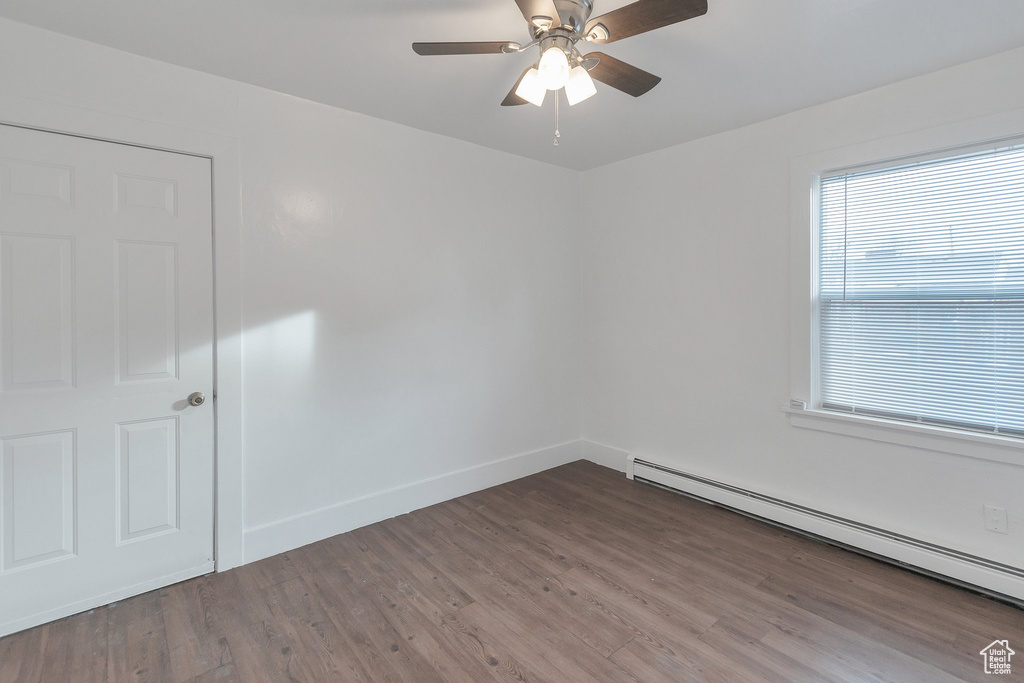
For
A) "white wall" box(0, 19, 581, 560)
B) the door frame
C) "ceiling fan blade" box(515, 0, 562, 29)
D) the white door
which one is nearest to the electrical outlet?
"white wall" box(0, 19, 581, 560)

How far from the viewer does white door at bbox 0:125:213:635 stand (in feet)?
6.86

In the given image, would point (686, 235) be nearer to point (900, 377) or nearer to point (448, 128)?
point (900, 377)

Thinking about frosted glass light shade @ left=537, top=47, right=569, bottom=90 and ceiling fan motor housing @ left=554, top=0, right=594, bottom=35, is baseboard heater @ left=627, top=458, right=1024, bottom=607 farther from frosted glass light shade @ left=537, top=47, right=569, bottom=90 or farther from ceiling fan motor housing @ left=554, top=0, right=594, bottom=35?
ceiling fan motor housing @ left=554, top=0, right=594, bottom=35

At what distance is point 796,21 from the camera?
199 cm

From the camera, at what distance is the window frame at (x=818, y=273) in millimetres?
2332

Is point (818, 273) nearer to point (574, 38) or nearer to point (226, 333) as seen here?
point (574, 38)

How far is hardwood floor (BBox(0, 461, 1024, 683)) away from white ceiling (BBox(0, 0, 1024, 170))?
2.58 m

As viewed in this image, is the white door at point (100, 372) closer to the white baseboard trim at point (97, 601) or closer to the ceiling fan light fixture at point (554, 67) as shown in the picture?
the white baseboard trim at point (97, 601)

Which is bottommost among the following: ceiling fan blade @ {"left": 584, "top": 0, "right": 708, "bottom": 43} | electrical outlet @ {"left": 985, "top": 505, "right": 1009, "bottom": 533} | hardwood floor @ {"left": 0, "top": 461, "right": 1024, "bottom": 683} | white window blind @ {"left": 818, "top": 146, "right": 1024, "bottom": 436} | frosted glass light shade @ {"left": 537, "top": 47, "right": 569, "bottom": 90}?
hardwood floor @ {"left": 0, "top": 461, "right": 1024, "bottom": 683}

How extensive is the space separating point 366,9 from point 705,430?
10.5 feet

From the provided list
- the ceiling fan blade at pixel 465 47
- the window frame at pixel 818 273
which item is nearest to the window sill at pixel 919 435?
the window frame at pixel 818 273

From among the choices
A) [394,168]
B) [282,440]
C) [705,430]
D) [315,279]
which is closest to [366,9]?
[394,168]

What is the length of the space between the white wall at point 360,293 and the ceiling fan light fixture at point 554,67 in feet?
5.57

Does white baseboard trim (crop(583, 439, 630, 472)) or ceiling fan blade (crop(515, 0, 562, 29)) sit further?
white baseboard trim (crop(583, 439, 630, 472))
